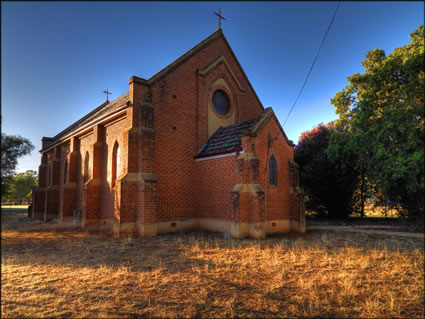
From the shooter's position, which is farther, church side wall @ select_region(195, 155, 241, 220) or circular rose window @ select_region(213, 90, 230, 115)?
circular rose window @ select_region(213, 90, 230, 115)

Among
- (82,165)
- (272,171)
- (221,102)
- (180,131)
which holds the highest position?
(221,102)

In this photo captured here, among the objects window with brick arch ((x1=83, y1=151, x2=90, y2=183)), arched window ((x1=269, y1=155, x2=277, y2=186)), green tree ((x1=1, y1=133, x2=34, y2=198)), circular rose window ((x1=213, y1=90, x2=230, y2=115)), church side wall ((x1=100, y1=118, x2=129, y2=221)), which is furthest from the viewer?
window with brick arch ((x1=83, y1=151, x2=90, y2=183))

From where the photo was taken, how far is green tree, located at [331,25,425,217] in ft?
50.8

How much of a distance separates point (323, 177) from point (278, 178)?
986cm

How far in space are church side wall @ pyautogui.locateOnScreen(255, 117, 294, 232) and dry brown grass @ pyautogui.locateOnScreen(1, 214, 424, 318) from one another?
176 inches

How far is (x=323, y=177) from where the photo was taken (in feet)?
78.3

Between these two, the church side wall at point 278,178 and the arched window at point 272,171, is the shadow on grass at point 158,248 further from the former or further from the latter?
the arched window at point 272,171

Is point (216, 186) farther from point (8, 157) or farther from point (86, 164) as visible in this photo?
point (8, 157)

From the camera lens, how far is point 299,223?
51.6 feet

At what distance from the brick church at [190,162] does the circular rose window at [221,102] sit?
0.07 m

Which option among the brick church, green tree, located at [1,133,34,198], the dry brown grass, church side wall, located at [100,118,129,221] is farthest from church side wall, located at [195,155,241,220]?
green tree, located at [1,133,34,198]

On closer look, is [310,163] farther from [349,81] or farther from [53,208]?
[53,208]

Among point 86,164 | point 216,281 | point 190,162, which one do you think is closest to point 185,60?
point 190,162

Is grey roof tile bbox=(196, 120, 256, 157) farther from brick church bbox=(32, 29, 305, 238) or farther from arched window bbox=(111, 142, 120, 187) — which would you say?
arched window bbox=(111, 142, 120, 187)
